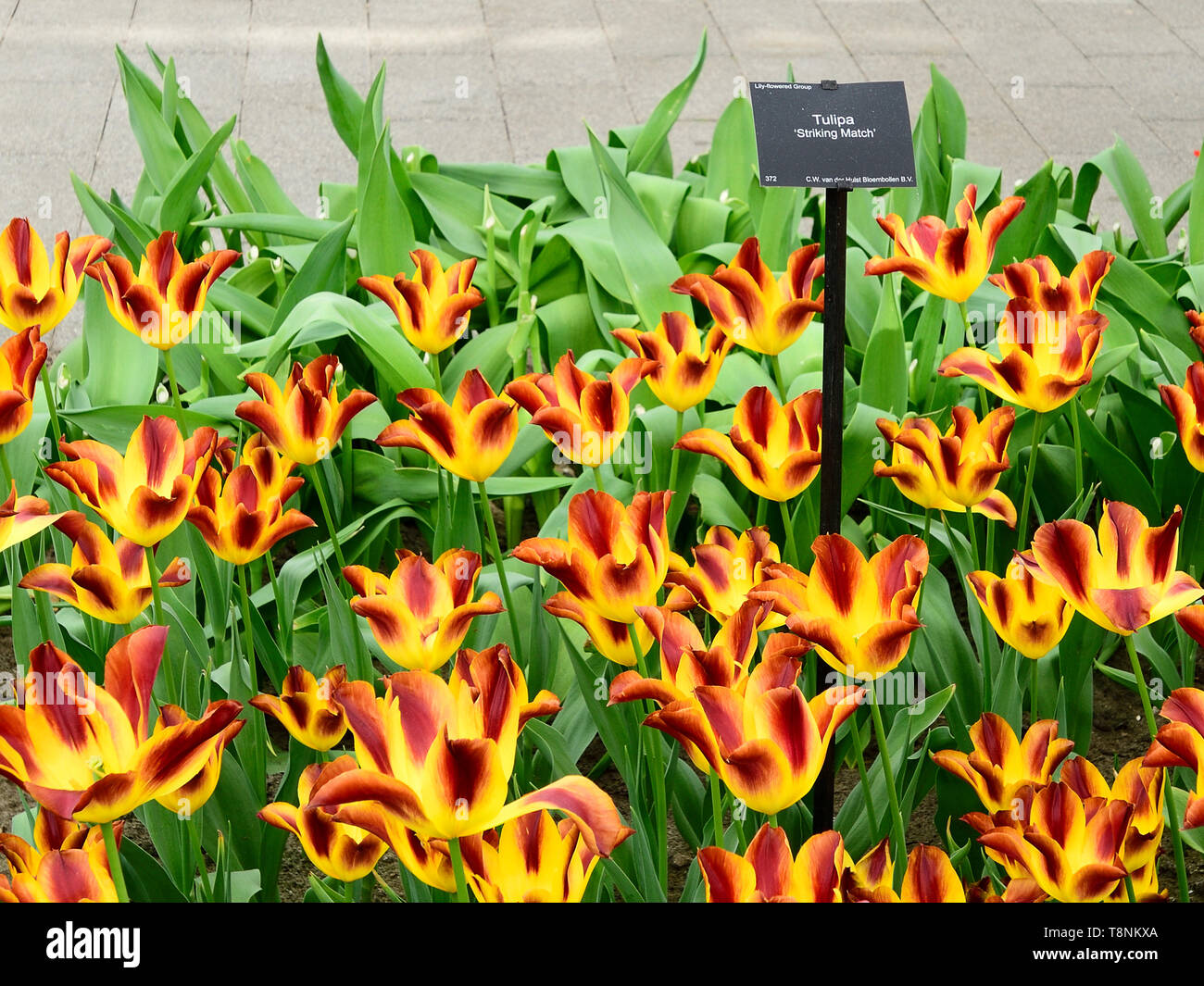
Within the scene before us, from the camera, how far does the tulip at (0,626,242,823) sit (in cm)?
86

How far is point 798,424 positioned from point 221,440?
0.60 m

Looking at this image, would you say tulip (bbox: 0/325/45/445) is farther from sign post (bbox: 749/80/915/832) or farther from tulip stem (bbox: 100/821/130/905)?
sign post (bbox: 749/80/915/832)

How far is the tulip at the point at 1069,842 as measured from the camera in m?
0.95

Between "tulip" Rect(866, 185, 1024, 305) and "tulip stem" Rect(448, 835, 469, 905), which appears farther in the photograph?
"tulip" Rect(866, 185, 1024, 305)

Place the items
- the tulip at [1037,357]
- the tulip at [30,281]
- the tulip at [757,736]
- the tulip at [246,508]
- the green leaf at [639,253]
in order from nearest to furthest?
the tulip at [757,736]
the tulip at [246,508]
the tulip at [1037,357]
the tulip at [30,281]
the green leaf at [639,253]

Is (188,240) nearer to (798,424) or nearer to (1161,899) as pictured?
(798,424)

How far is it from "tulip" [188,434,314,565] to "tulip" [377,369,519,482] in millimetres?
103

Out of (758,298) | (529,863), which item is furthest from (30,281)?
(529,863)

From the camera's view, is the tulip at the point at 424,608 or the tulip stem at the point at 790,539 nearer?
the tulip at the point at 424,608

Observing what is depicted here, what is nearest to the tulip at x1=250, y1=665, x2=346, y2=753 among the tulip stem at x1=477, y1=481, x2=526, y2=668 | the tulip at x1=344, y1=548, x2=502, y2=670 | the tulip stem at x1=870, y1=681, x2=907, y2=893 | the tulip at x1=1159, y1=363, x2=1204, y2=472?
the tulip at x1=344, y1=548, x2=502, y2=670

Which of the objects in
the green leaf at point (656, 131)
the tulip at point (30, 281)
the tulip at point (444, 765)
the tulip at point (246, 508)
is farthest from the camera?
the green leaf at point (656, 131)

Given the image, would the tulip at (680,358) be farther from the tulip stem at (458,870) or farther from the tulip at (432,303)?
the tulip stem at (458,870)

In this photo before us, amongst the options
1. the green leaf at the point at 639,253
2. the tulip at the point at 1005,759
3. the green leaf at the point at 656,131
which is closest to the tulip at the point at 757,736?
the tulip at the point at 1005,759

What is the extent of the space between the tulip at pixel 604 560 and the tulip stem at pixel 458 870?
0.84ft
